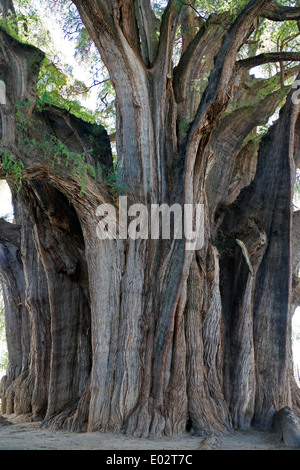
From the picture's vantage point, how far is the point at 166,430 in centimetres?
455

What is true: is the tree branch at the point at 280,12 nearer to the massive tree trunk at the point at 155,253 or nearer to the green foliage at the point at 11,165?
the massive tree trunk at the point at 155,253

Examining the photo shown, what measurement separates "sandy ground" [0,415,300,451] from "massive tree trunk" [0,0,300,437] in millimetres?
226

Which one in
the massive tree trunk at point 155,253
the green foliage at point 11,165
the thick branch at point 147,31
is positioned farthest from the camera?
the thick branch at point 147,31

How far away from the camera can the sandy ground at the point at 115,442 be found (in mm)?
3803

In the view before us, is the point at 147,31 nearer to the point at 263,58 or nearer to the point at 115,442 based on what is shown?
the point at 263,58

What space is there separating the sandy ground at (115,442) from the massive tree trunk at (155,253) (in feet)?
0.74

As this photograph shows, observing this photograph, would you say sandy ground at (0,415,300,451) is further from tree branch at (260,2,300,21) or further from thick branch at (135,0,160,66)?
tree branch at (260,2,300,21)

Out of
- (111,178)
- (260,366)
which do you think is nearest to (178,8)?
(111,178)

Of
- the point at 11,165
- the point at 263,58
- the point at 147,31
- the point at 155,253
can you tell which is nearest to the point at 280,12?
the point at 263,58

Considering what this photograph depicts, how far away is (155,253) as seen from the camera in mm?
5277

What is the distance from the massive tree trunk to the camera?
15.8 feet

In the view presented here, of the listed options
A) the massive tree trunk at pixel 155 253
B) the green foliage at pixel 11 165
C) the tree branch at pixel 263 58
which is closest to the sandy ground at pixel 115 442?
the massive tree trunk at pixel 155 253

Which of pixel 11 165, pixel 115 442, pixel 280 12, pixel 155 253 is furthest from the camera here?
pixel 280 12

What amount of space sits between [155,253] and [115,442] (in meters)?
2.11
